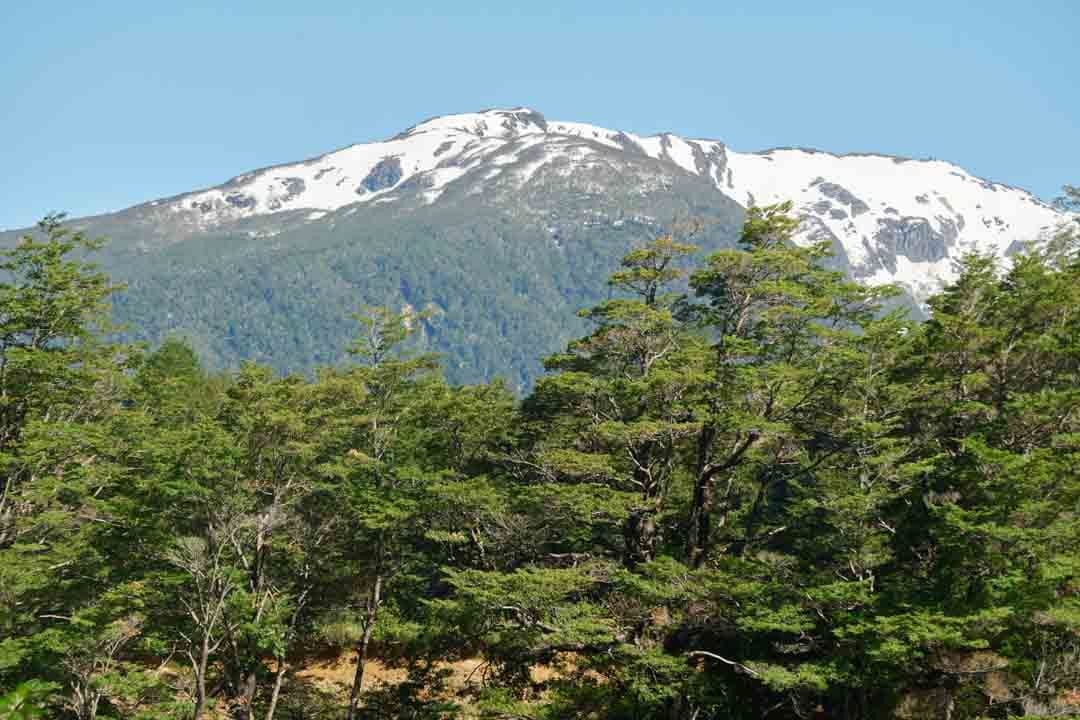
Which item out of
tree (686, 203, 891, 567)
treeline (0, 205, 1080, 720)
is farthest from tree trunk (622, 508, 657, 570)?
tree (686, 203, 891, 567)

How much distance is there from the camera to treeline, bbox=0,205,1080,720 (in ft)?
64.2

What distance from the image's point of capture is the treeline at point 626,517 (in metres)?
19.6

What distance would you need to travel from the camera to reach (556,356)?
86.6 feet

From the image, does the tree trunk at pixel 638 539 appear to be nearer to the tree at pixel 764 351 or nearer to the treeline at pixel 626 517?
the treeline at pixel 626 517

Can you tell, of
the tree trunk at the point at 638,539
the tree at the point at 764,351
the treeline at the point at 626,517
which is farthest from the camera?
the tree trunk at the point at 638,539

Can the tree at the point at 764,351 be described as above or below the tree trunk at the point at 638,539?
above

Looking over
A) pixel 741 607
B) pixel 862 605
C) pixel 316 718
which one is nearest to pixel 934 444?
pixel 862 605

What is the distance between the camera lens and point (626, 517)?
76.8 ft

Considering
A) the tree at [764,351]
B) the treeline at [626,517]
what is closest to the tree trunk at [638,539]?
the treeline at [626,517]

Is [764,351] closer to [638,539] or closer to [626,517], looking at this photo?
[626,517]

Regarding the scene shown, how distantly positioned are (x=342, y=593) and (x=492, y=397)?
10.8 metres

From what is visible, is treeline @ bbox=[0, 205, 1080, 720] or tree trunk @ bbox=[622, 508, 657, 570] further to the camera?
tree trunk @ bbox=[622, 508, 657, 570]

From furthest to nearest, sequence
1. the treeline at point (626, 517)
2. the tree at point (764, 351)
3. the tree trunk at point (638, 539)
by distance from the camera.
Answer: the tree trunk at point (638, 539) → the tree at point (764, 351) → the treeline at point (626, 517)

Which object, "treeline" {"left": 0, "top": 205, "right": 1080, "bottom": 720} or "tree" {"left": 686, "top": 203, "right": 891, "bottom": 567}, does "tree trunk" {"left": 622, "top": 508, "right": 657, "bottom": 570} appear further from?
"tree" {"left": 686, "top": 203, "right": 891, "bottom": 567}
